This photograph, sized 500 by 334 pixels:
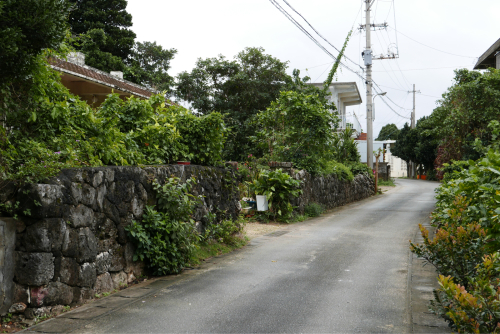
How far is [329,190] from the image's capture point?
18.5 m

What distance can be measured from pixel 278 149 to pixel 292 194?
2811mm

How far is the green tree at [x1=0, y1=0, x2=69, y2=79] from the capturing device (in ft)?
13.9

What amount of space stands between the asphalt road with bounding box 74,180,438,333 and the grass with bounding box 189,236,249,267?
0.25 m

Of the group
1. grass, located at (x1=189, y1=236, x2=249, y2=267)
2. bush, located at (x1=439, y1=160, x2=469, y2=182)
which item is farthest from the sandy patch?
bush, located at (x1=439, y1=160, x2=469, y2=182)

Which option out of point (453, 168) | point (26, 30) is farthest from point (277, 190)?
point (26, 30)

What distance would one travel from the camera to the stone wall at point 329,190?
50.9 ft

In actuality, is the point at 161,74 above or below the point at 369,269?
above

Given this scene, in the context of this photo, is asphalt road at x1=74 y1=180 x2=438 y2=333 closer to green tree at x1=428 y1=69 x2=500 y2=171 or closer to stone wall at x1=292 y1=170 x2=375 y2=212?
stone wall at x1=292 y1=170 x2=375 y2=212

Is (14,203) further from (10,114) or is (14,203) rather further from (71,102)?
(71,102)

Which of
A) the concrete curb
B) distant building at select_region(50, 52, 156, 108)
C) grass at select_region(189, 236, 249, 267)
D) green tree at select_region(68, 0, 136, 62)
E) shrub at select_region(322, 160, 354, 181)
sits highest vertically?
green tree at select_region(68, 0, 136, 62)

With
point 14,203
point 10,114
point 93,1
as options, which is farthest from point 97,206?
point 93,1

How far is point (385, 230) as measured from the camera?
1190 cm

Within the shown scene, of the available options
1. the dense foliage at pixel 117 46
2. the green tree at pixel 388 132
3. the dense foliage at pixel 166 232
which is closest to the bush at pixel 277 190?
the dense foliage at pixel 166 232

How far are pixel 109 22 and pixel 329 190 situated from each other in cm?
2123
